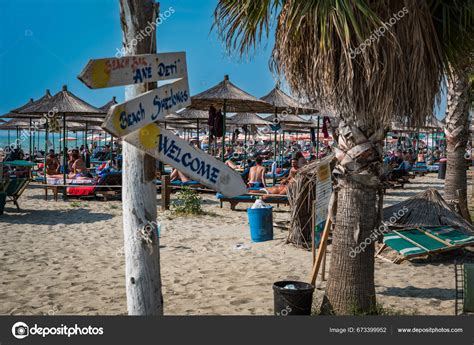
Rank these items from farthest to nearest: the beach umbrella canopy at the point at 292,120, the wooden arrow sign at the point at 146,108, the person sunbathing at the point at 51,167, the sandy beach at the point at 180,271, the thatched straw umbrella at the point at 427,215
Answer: the beach umbrella canopy at the point at 292,120 → the person sunbathing at the point at 51,167 → the thatched straw umbrella at the point at 427,215 → the sandy beach at the point at 180,271 → the wooden arrow sign at the point at 146,108

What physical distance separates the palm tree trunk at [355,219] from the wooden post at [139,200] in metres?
2.11

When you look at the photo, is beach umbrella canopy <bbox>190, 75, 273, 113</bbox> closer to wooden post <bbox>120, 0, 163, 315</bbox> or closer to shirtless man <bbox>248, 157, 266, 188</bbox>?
A: shirtless man <bbox>248, 157, 266, 188</bbox>

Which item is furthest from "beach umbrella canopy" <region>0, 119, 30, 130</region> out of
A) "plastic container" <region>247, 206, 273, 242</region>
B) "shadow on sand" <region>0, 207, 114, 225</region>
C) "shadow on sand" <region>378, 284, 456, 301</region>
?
"shadow on sand" <region>378, 284, 456, 301</region>

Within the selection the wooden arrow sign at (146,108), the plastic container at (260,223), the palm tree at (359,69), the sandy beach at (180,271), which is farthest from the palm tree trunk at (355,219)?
the plastic container at (260,223)

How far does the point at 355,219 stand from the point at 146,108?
2.54 meters

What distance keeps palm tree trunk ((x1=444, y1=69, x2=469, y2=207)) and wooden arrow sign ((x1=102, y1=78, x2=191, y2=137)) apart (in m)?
8.72

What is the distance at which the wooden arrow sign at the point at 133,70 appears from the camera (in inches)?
98.8

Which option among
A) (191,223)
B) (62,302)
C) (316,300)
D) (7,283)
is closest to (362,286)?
(316,300)

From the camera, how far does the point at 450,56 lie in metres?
4.78

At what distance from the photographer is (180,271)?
6488 millimetres

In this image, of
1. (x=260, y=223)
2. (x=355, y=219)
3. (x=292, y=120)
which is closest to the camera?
(x=355, y=219)

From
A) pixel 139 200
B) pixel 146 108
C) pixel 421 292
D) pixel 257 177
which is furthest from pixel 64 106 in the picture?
pixel 146 108

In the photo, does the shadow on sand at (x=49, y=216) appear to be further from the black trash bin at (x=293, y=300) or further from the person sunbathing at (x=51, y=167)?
the black trash bin at (x=293, y=300)

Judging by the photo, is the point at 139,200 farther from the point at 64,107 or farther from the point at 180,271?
the point at 64,107
